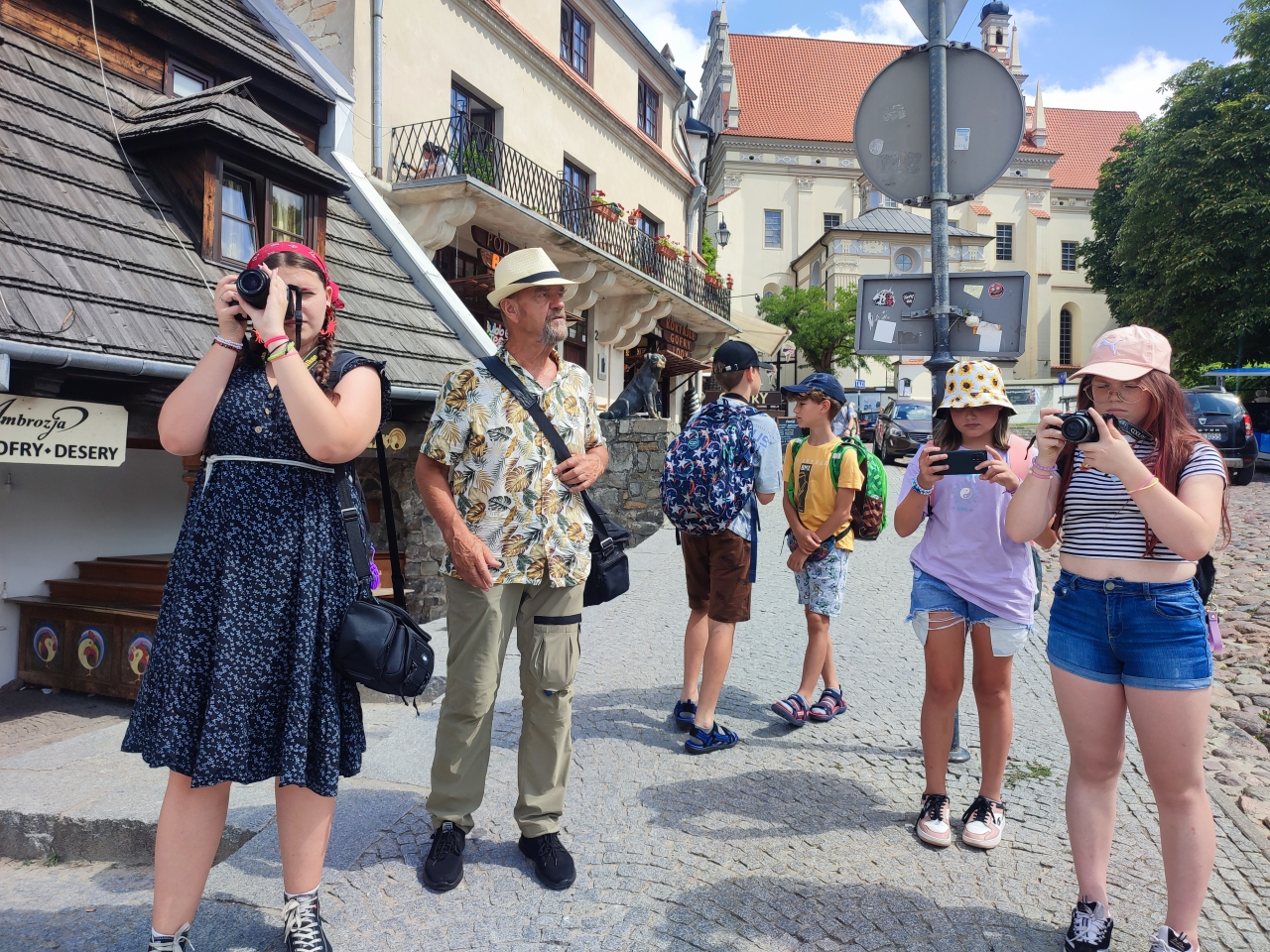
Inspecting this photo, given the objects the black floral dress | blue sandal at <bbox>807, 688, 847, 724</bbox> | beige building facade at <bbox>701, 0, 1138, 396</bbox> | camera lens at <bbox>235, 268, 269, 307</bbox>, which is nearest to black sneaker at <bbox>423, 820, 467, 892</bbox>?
the black floral dress

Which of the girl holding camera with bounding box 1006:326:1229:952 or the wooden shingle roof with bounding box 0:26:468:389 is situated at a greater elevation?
the wooden shingle roof with bounding box 0:26:468:389

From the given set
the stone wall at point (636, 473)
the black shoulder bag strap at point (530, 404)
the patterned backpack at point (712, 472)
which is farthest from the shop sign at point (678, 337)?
the black shoulder bag strap at point (530, 404)

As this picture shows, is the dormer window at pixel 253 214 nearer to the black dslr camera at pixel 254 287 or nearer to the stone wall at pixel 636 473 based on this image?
the black dslr camera at pixel 254 287

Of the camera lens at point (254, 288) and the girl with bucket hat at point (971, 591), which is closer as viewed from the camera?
the camera lens at point (254, 288)

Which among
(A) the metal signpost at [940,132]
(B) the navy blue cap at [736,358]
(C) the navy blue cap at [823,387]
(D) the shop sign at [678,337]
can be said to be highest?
(D) the shop sign at [678,337]

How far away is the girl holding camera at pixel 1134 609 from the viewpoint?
7.47 ft

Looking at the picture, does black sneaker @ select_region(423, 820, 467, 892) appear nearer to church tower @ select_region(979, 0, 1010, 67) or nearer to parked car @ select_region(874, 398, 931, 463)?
parked car @ select_region(874, 398, 931, 463)

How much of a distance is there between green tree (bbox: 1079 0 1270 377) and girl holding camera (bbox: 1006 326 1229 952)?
2746 centimetres

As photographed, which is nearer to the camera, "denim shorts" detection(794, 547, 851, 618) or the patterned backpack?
the patterned backpack

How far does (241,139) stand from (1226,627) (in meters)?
8.66

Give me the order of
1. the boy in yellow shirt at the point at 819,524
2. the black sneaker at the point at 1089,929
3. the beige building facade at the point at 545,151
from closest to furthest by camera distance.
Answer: the black sneaker at the point at 1089,929
the boy in yellow shirt at the point at 819,524
the beige building facade at the point at 545,151

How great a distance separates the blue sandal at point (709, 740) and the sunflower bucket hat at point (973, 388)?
6.35 ft

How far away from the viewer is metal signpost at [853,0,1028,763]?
3469 millimetres

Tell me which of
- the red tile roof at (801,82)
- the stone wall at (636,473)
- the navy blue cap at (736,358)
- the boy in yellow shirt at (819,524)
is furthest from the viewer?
the red tile roof at (801,82)
